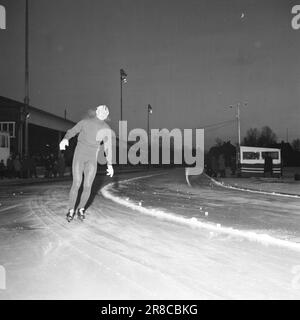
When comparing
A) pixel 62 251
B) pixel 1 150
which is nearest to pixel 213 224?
pixel 62 251

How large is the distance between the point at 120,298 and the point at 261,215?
496 cm

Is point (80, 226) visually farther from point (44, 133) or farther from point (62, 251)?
point (44, 133)

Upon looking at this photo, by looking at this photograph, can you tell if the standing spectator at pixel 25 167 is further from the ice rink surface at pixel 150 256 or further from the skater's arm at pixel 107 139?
the skater's arm at pixel 107 139

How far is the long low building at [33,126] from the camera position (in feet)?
132

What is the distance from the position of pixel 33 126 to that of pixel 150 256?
44625 mm

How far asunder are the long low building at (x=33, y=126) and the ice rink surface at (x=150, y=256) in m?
23.0

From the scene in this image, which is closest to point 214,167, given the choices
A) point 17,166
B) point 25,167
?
point 25,167

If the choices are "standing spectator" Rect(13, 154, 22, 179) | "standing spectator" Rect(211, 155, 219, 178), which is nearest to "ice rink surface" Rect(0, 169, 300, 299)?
"standing spectator" Rect(13, 154, 22, 179)

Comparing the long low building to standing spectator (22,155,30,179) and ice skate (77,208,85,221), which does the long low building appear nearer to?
standing spectator (22,155,30,179)

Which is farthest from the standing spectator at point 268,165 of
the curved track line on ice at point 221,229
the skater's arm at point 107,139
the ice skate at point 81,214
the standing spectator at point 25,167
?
the ice skate at point 81,214

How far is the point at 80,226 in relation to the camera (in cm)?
601

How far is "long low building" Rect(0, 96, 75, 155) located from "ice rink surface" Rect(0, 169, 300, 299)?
22978 millimetres

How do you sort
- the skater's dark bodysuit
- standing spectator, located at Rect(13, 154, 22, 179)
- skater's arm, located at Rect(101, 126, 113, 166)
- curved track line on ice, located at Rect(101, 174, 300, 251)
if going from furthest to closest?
1. standing spectator, located at Rect(13, 154, 22, 179)
2. skater's arm, located at Rect(101, 126, 113, 166)
3. the skater's dark bodysuit
4. curved track line on ice, located at Rect(101, 174, 300, 251)

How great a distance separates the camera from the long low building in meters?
40.2
